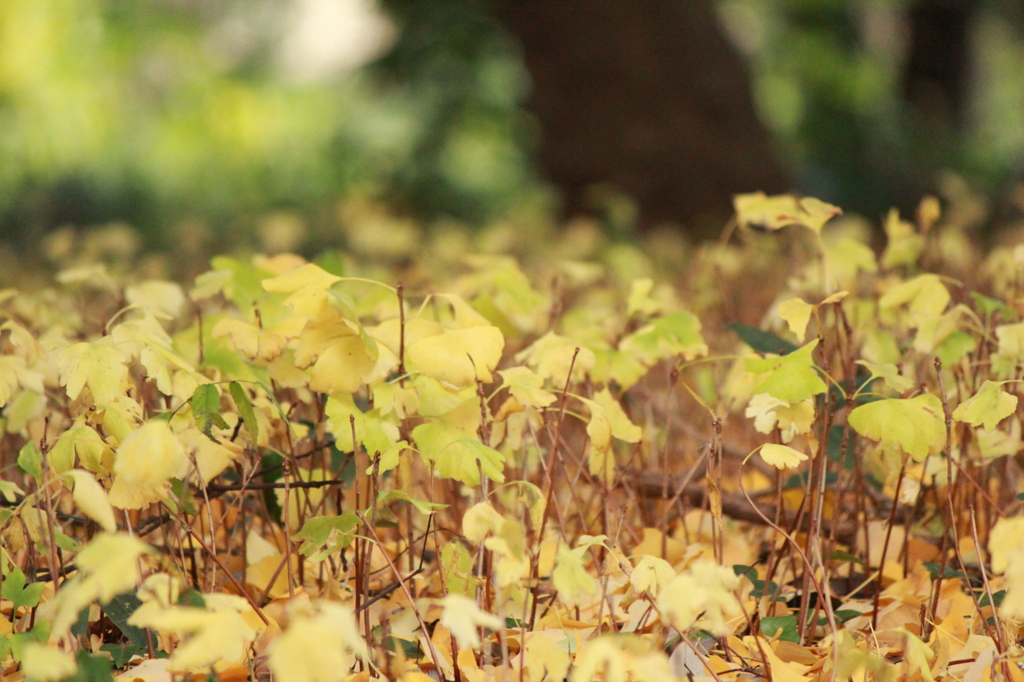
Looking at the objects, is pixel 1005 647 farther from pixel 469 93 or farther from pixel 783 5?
pixel 783 5

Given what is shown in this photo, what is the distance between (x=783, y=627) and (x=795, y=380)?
33 cm

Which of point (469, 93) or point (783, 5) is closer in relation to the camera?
point (469, 93)

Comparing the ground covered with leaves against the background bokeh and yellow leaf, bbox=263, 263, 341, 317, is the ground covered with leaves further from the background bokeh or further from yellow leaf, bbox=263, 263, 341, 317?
the background bokeh

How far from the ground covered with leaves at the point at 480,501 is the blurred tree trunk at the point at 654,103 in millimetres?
3784

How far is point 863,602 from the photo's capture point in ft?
4.08

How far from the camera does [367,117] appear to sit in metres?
8.69

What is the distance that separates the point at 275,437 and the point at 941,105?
27.9ft

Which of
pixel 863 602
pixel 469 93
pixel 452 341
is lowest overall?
pixel 863 602

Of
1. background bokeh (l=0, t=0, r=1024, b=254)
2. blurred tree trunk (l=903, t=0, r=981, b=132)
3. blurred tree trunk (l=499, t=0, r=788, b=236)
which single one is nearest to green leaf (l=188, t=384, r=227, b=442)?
background bokeh (l=0, t=0, r=1024, b=254)

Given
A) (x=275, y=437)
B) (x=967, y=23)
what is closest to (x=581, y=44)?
(x=275, y=437)

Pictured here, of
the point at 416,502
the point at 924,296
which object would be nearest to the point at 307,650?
the point at 416,502

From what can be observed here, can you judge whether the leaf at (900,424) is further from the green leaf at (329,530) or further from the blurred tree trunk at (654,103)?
the blurred tree trunk at (654,103)

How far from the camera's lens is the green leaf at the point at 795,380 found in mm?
969

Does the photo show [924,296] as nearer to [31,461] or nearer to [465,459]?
[465,459]
